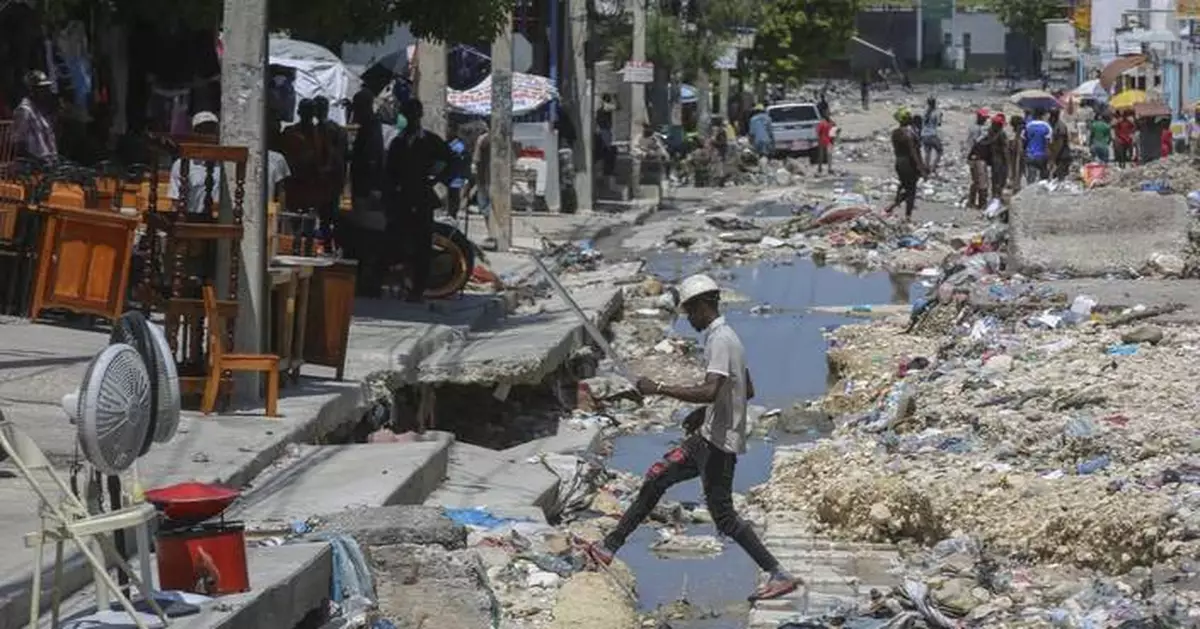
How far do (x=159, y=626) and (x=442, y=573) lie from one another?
2.36 metres

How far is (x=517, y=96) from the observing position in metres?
→ 33.2

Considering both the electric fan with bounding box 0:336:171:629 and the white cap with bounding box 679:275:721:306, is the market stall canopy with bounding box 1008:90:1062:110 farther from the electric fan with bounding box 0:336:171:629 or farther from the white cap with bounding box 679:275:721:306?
the electric fan with bounding box 0:336:171:629

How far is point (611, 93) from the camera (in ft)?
170

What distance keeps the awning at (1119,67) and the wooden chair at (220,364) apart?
48.9 metres

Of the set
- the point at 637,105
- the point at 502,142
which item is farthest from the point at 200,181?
the point at 637,105

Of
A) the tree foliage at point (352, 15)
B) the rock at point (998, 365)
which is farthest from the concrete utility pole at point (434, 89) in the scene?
the rock at point (998, 365)

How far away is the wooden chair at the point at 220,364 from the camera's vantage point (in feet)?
39.1

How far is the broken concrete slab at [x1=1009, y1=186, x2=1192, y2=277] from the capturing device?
21578mm

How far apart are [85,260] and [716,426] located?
4.98 m

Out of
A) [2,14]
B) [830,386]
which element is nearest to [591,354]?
[830,386]

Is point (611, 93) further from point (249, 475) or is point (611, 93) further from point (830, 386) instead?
point (249, 475)

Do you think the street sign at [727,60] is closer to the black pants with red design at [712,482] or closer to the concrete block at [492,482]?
the concrete block at [492,482]

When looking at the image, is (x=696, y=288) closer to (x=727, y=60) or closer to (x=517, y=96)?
(x=517, y=96)

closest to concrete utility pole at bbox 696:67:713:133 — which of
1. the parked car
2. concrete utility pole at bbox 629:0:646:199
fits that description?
the parked car
